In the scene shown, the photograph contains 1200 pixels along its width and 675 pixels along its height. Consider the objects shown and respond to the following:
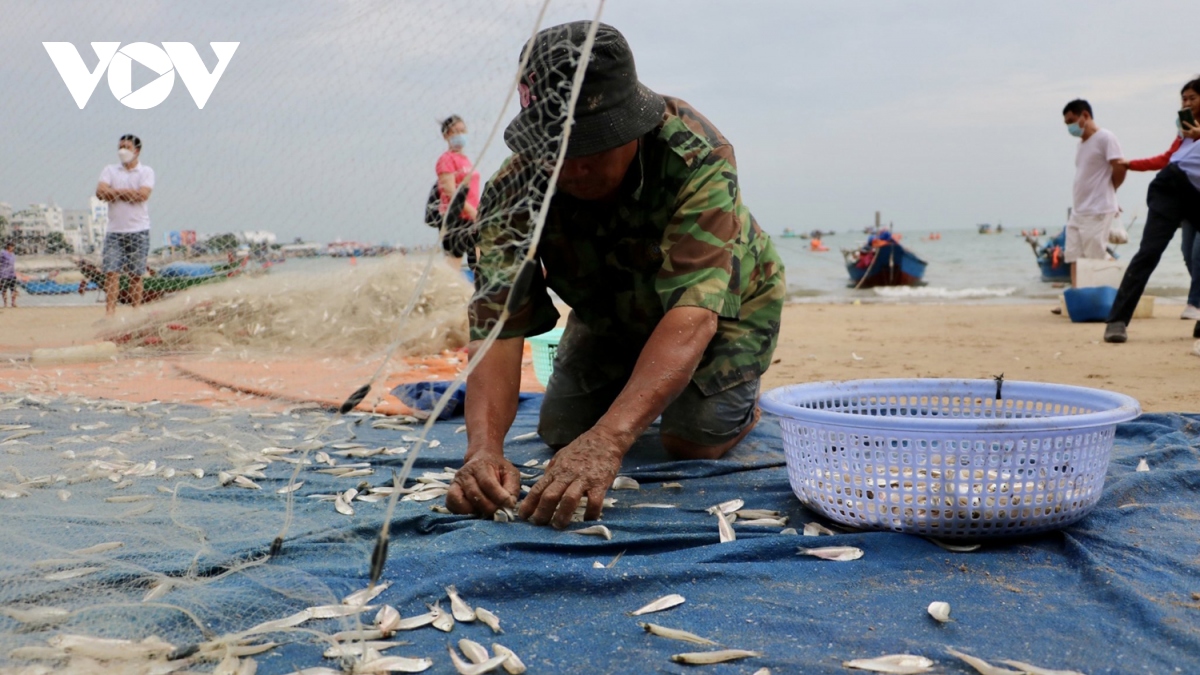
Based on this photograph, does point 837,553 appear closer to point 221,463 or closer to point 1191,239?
point 221,463

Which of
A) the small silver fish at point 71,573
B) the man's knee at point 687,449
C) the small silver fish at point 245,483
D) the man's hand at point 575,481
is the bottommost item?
the small silver fish at point 245,483

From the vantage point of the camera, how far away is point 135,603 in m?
1.90

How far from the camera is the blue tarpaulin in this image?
1.82 meters

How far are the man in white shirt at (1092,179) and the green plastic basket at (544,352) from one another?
6494mm

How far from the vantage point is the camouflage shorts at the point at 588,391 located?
3549 mm

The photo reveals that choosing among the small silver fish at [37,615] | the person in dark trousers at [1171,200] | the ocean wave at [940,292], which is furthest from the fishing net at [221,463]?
the ocean wave at [940,292]

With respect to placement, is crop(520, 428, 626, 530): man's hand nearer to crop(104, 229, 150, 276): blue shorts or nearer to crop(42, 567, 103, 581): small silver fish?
crop(42, 567, 103, 581): small silver fish

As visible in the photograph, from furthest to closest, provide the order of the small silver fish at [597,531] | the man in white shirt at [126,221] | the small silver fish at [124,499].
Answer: the man in white shirt at [126,221] → the small silver fish at [124,499] → the small silver fish at [597,531]

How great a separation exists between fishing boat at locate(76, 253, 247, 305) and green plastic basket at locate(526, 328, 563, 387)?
2689 millimetres

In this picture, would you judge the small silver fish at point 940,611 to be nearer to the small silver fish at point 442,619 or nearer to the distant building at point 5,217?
the small silver fish at point 442,619

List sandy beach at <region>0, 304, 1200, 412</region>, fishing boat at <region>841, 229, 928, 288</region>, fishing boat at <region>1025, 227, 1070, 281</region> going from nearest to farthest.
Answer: sandy beach at <region>0, 304, 1200, 412</region>, fishing boat at <region>1025, 227, 1070, 281</region>, fishing boat at <region>841, 229, 928, 288</region>

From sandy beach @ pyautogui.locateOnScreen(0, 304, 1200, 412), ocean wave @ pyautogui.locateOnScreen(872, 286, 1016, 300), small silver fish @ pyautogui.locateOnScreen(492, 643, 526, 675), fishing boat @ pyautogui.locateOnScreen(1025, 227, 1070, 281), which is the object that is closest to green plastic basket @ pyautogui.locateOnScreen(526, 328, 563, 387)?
sandy beach @ pyautogui.locateOnScreen(0, 304, 1200, 412)

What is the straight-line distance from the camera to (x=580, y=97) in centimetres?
257

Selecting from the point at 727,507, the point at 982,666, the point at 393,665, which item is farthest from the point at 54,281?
the point at 982,666
